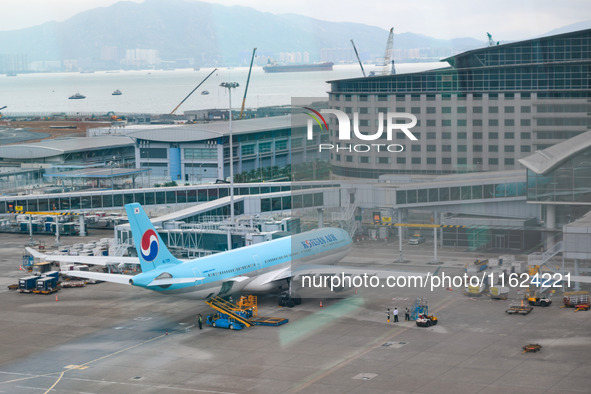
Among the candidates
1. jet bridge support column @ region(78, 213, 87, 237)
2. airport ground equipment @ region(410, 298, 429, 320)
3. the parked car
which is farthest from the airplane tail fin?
jet bridge support column @ region(78, 213, 87, 237)

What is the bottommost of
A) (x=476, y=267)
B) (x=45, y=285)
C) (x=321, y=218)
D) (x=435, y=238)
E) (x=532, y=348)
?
(x=532, y=348)

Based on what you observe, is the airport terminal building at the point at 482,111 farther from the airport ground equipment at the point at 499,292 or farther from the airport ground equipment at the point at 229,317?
the airport ground equipment at the point at 229,317

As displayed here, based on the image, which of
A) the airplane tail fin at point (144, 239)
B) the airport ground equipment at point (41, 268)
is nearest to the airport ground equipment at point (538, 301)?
the airplane tail fin at point (144, 239)

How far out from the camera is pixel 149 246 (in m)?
56.0

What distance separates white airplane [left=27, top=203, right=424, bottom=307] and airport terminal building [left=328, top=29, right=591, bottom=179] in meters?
10.9

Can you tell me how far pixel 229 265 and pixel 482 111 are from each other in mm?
33842

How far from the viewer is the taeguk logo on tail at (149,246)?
5603cm

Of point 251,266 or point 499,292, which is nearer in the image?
point 251,266

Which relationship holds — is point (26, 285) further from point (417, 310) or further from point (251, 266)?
point (417, 310)

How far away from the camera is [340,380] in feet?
138

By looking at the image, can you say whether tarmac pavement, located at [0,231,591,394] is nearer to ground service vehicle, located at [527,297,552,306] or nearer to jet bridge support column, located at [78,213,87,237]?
ground service vehicle, located at [527,297,552,306]

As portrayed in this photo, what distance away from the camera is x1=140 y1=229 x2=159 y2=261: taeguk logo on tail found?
56.0 meters

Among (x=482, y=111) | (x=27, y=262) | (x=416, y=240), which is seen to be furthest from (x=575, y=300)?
(x=27, y=262)

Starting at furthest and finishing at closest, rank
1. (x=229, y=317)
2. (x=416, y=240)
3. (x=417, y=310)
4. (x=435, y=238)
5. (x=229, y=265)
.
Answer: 1. (x=416, y=240)
2. (x=435, y=238)
3. (x=229, y=265)
4. (x=417, y=310)
5. (x=229, y=317)
